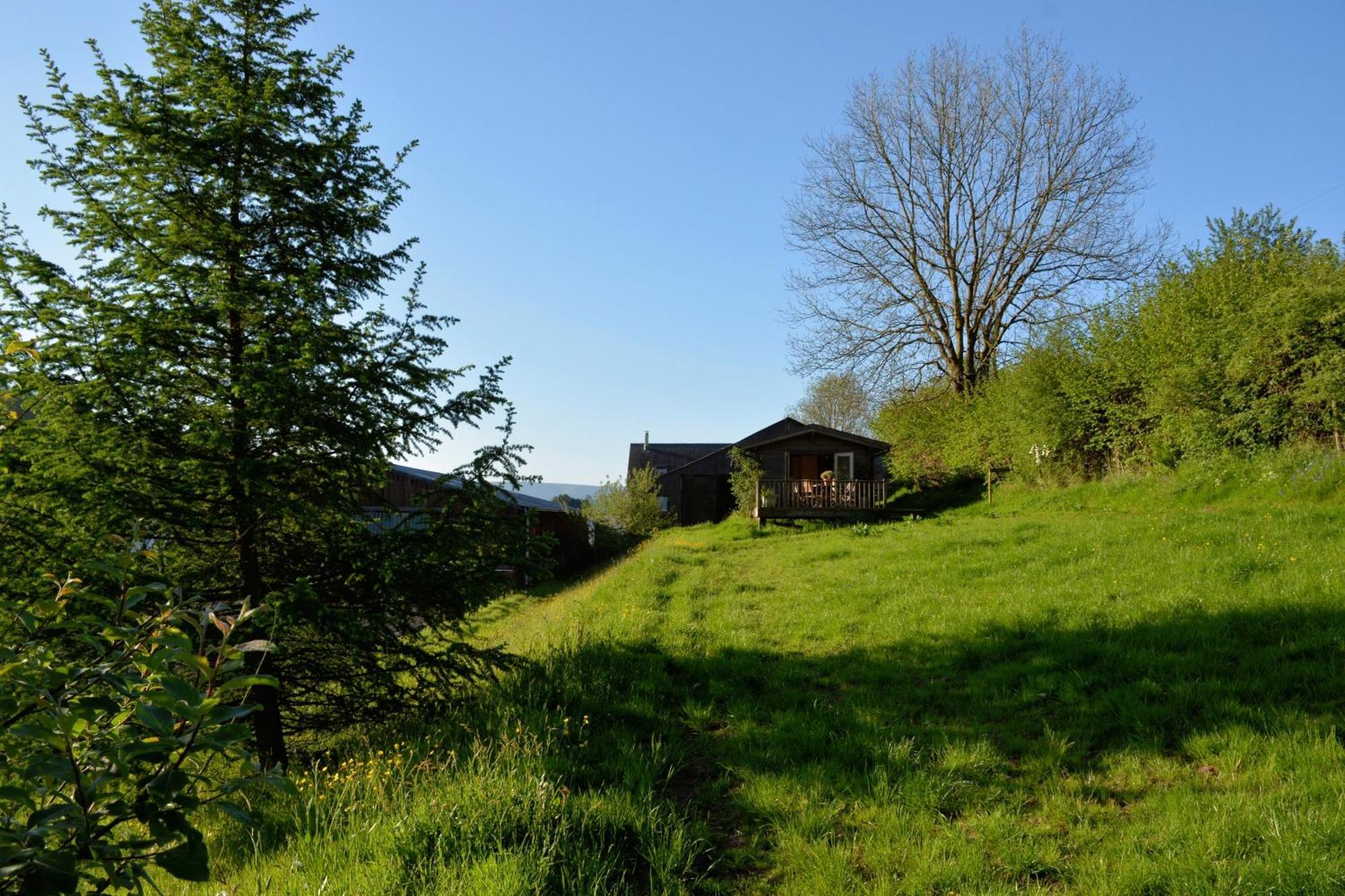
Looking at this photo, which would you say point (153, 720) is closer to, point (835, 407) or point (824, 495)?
point (824, 495)

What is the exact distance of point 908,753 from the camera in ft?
16.3

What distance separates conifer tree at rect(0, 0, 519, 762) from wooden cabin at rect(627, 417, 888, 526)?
759 inches

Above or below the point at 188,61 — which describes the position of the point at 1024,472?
below

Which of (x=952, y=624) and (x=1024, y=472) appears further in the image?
(x=1024, y=472)

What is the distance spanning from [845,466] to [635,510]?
10908mm

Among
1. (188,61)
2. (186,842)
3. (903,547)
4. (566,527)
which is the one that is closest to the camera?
(186,842)

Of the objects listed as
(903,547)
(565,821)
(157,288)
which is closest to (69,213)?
(157,288)

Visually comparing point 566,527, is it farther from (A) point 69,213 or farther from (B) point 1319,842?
(B) point 1319,842

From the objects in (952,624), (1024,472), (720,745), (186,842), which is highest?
(1024,472)

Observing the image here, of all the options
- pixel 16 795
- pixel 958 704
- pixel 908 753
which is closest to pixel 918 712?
pixel 958 704

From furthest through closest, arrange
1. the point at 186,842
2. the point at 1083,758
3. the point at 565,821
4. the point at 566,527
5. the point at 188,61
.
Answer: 1. the point at 566,527
2. the point at 188,61
3. the point at 1083,758
4. the point at 565,821
5. the point at 186,842

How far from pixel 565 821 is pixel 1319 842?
12.4 feet

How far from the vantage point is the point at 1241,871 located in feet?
10.8

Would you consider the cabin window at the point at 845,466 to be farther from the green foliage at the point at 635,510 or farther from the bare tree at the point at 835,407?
the bare tree at the point at 835,407
